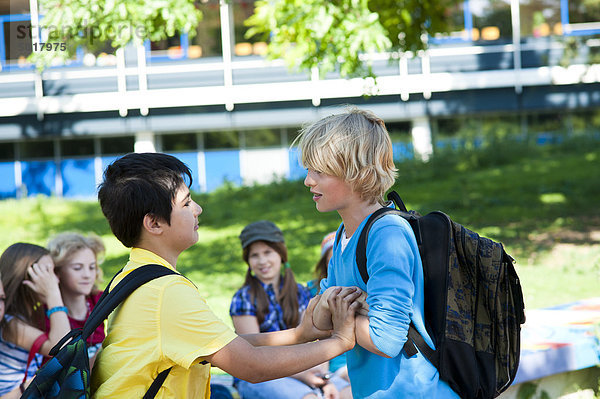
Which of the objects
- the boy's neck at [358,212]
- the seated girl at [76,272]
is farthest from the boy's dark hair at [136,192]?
the seated girl at [76,272]

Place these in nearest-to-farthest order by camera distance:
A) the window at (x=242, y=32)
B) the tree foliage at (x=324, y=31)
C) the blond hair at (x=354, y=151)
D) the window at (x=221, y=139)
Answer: the blond hair at (x=354, y=151), the tree foliage at (x=324, y=31), the window at (x=221, y=139), the window at (x=242, y=32)

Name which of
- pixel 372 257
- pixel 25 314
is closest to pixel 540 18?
pixel 25 314

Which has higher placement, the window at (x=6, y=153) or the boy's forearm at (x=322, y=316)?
the window at (x=6, y=153)

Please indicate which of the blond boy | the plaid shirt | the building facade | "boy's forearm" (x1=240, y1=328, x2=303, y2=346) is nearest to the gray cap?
the plaid shirt

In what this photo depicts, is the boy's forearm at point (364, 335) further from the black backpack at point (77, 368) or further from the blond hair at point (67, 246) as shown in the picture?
the blond hair at point (67, 246)

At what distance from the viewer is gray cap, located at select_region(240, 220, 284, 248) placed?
4574 mm

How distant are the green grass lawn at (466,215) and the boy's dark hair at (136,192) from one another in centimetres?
570

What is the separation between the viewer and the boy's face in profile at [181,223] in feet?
7.59

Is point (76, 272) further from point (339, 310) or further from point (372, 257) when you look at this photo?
point (372, 257)

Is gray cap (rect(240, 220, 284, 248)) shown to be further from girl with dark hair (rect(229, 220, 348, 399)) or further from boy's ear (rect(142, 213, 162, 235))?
boy's ear (rect(142, 213, 162, 235))

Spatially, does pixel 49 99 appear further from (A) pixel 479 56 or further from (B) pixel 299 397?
(B) pixel 299 397

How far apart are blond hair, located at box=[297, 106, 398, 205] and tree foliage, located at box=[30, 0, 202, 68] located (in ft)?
15.5

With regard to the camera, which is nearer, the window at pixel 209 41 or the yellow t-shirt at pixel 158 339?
the yellow t-shirt at pixel 158 339

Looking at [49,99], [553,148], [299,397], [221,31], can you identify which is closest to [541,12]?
[553,148]
